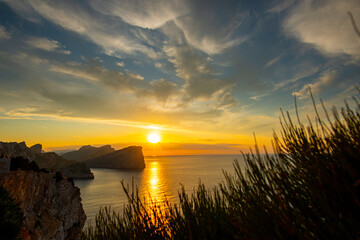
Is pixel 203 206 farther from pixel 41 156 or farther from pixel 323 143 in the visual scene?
pixel 41 156

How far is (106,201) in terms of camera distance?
61938 millimetres

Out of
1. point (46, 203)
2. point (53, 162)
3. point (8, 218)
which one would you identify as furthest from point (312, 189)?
point (53, 162)

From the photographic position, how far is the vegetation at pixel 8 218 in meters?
14.0

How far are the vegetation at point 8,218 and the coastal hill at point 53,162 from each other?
84792 mm

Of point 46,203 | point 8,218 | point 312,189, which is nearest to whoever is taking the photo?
point 312,189

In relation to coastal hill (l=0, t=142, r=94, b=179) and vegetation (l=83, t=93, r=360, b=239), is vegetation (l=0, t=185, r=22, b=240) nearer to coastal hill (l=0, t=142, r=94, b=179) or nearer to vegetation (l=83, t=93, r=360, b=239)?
vegetation (l=83, t=93, r=360, b=239)

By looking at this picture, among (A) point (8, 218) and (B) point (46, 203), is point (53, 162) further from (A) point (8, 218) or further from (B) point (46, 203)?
(A) point (8, 218)

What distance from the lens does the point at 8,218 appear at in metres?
15.2

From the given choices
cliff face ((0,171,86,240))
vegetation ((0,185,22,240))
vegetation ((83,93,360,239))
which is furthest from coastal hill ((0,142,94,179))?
vegetation ((83,93,360,239))

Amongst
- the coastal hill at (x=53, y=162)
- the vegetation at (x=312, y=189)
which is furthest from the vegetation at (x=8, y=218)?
the coastal hill at (x=53, y=162)

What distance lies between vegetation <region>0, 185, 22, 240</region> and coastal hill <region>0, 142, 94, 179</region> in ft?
278

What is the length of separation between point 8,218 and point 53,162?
160438 millimetres

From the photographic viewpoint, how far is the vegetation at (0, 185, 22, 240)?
1398cm

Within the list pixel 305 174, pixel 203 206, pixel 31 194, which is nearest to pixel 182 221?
pixel 203 206
